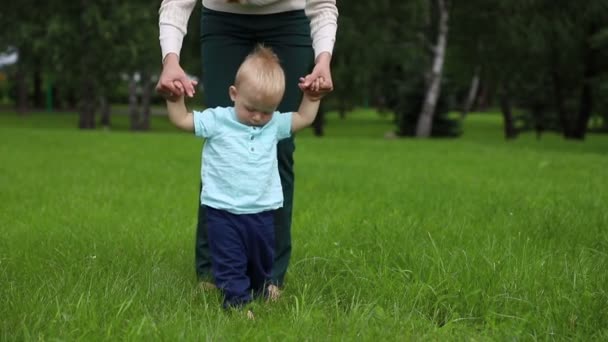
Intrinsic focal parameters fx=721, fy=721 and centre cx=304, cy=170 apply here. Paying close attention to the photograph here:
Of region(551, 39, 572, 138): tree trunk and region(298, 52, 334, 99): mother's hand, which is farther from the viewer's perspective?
region(551, 39, 572, 138): tree trunk

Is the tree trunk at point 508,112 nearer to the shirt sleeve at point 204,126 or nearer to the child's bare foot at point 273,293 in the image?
the child's bare foot at point 273,293

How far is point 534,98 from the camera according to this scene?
32156mm

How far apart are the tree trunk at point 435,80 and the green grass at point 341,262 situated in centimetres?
1592

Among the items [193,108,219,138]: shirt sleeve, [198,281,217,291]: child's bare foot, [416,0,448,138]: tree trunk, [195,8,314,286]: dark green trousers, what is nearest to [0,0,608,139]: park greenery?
[416,0,448,138]: tree trunk

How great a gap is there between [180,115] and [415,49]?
867 inches

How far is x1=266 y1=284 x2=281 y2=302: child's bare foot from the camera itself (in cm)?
327

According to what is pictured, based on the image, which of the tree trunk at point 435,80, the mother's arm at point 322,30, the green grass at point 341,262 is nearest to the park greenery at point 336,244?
the green grass at point 341,262

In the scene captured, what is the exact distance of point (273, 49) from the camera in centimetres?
353

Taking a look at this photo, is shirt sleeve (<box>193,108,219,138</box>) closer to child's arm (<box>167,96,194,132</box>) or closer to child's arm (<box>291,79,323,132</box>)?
child's arm (<box>167,96,194,132</box>)

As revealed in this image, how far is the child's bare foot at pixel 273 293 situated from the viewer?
3.27m

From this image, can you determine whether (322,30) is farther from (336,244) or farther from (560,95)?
(560,95)

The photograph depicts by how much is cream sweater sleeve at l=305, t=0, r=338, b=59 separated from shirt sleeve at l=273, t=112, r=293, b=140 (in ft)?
1.10

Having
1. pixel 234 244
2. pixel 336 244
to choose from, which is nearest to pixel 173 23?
pixel 234 244

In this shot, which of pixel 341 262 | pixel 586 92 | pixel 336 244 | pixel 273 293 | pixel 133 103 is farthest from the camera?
pixel 133 103
